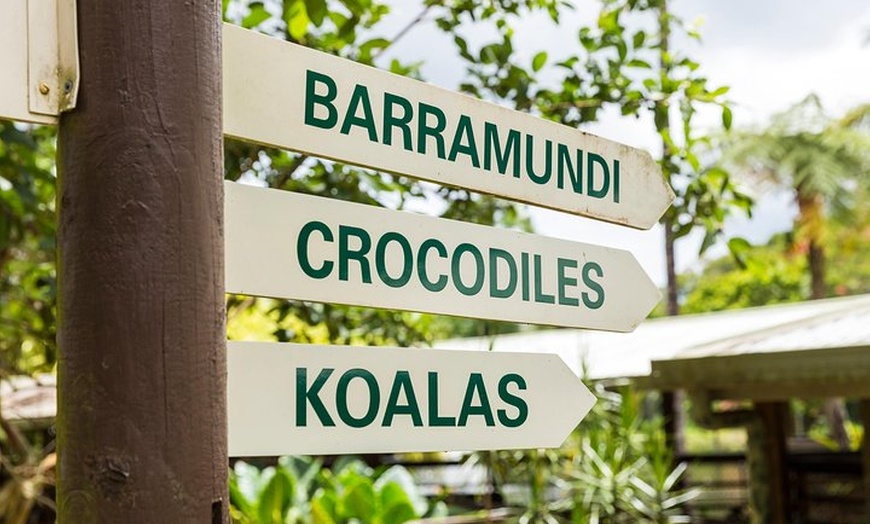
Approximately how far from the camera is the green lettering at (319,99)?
1.71 metres

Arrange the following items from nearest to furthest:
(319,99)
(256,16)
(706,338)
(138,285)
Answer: (138,285), (319,99), (256,16), (706,338)

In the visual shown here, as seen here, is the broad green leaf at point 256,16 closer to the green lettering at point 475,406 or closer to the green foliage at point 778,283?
the green lettering at point 475,406

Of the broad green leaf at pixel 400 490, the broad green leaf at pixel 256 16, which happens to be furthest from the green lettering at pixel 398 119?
the broad green leaf at pixel 400 490

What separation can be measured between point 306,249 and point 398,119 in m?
0.30

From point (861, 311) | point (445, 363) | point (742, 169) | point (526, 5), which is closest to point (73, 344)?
point (445, 363)

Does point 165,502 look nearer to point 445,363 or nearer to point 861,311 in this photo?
point 445,363

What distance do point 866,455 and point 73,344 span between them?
6.71 m

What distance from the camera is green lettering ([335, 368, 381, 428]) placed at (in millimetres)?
1698

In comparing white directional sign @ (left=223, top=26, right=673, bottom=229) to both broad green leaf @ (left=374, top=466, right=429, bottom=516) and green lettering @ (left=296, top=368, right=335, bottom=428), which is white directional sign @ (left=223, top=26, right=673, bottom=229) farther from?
broad green leaf @ (left=374, top=466, right=429, bottom=516)

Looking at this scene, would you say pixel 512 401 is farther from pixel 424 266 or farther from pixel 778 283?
pixel 778 283

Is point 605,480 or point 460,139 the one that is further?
point 605,480

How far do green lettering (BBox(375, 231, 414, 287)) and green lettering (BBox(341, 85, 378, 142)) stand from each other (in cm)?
16

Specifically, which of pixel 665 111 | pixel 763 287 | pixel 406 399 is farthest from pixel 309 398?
pixel 763 287

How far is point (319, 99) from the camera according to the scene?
1.73m
